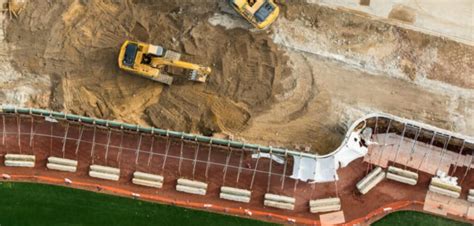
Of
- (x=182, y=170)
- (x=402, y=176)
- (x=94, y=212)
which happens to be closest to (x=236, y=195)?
(x=182, y=170)

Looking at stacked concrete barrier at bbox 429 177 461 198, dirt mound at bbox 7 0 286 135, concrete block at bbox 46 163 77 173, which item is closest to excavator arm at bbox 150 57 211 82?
dirt mound at bbox 7 0 286 135

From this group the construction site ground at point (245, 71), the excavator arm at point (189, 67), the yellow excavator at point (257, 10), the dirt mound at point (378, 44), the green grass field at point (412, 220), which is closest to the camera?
the green grass field at point (412, 220)

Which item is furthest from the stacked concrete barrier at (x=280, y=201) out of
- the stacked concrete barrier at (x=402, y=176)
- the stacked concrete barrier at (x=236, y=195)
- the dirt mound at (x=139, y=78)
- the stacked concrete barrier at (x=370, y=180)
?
the stacked concrete barrier at (x=402, y=176)

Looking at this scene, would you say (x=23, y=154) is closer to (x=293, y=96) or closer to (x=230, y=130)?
(x=230, y=130)

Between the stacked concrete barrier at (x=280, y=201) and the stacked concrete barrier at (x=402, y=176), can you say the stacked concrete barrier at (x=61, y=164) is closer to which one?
the stacked concrete barrier at (x=280, y=201)

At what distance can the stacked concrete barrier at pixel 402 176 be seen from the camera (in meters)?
26.9

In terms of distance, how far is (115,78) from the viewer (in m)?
28.8

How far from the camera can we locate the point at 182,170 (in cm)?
2739

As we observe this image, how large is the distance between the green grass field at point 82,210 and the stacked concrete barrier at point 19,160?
1.14 m

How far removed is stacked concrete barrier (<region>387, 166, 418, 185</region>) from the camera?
26.9m

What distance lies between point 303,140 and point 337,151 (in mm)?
2014

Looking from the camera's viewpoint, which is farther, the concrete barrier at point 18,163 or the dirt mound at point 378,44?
the dirt mound at point 378,44

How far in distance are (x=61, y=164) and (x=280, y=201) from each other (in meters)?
11.5

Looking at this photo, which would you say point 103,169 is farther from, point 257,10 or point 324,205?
point 257,10
